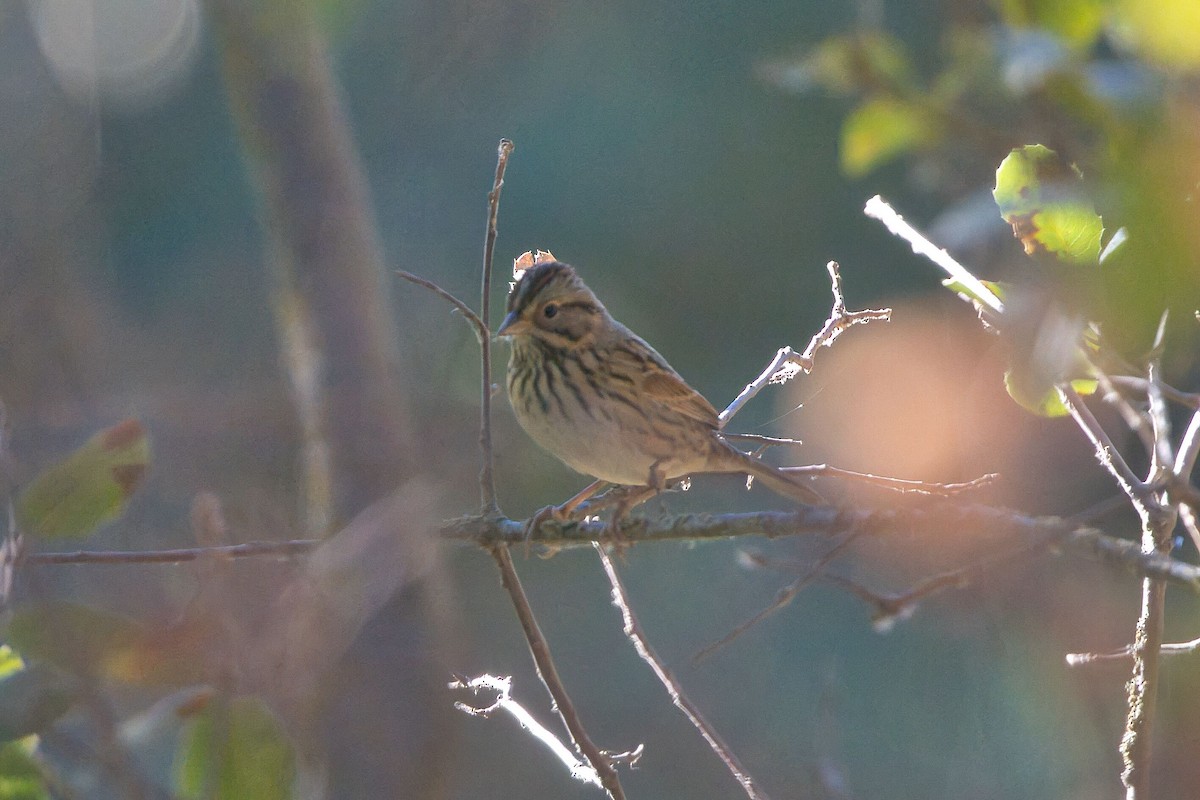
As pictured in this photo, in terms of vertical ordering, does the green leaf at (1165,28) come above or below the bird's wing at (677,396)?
above

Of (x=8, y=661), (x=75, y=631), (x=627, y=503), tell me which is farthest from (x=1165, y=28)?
(x=627, y=503)

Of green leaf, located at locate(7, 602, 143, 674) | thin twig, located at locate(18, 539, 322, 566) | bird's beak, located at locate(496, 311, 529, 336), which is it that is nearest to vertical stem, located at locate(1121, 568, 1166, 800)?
thin twig, located at locate(18, 539, 322, 566)

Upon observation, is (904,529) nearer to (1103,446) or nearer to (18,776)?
(1103,446)

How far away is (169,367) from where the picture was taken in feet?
25.2

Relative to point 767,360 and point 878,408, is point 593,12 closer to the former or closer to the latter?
point 767,360

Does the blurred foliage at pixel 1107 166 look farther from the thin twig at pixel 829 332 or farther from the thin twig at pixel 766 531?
the thin twig at pixel 829 332

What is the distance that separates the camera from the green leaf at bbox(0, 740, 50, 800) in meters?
1.48

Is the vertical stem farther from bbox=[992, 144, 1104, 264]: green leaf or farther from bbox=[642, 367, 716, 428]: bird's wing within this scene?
bbox=[642, 367, 716, 428]: bird's wing

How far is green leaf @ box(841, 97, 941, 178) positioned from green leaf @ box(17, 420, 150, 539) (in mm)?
1078

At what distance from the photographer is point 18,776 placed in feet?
4.87

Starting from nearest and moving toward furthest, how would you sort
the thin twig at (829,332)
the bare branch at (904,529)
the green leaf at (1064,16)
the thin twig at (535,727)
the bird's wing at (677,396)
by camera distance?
the green leaf at (1064,16), the bare branch at (904,529), the thin twig at (535,727), the thin twig at (829,332), the bird's wing at (677,396)

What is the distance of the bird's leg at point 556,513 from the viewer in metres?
2.41

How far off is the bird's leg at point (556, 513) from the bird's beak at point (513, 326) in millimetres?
534

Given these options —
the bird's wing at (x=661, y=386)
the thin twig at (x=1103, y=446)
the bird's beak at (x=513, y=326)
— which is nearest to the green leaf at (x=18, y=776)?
Result: the thin twig at (x=1103, y=446)
